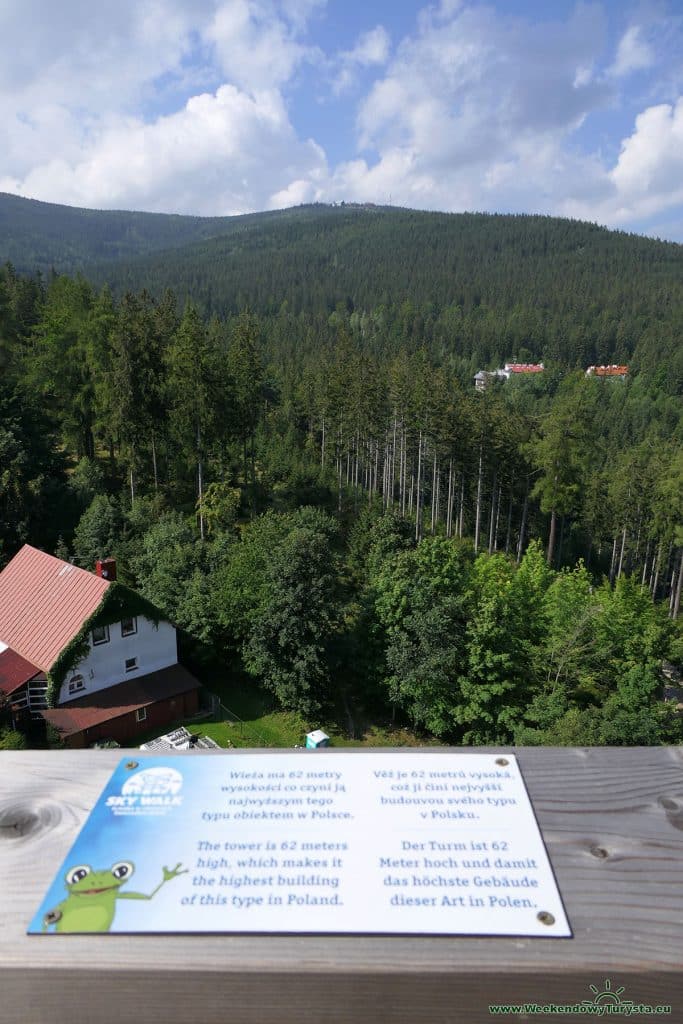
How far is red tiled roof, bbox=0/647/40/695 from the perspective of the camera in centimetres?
2281

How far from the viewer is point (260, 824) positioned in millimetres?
2275

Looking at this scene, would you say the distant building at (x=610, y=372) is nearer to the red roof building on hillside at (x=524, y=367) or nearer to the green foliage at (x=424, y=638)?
the red roof building on hillside at (x=524, y=367)

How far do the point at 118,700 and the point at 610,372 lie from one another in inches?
6295

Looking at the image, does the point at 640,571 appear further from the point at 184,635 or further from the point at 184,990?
the point at 184,990

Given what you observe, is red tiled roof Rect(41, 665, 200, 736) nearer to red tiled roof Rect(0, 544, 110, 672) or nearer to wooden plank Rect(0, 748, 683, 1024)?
red tiled roof Rect(0, 544, 110, 672)

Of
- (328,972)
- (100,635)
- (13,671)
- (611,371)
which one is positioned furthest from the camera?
(611,371)

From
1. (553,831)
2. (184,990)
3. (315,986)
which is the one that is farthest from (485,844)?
(184,990)

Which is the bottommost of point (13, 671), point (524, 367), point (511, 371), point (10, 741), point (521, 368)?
point (13, 671)

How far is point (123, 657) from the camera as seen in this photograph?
25.2 m

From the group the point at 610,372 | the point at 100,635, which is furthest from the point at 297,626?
the point at 610,372

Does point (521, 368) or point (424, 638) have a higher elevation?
point (521, 368)

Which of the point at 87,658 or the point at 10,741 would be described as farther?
the point at 87,658

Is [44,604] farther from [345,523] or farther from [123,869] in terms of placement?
[123,869]

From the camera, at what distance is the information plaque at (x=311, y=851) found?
6.42 ft
